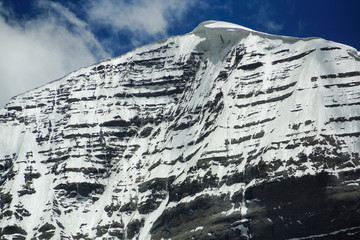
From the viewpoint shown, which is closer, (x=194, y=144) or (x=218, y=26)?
(x=194, y=144)

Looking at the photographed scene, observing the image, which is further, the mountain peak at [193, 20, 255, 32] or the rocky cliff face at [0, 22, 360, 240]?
the mountain peak at [193, 20, 255, 32]

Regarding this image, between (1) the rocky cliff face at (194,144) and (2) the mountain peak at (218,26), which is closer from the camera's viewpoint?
(1) the rocky cliff face at (194,144)

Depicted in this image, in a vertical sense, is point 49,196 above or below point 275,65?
below

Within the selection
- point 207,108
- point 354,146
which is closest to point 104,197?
point 207,108

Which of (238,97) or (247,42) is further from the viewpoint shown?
(247,42)

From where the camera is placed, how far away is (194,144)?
148m

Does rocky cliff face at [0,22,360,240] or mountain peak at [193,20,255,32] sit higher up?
mountain peak at [193,20,255,32]

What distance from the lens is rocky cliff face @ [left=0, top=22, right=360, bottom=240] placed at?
123 m

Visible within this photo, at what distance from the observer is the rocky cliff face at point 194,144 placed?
122688 millimetres

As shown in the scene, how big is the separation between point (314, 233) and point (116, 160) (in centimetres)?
6098

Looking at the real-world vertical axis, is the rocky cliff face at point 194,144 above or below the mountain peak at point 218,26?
below

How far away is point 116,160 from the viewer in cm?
16512

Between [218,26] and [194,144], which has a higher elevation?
[218,26]

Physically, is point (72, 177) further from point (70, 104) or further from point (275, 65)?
point (275, 65)
